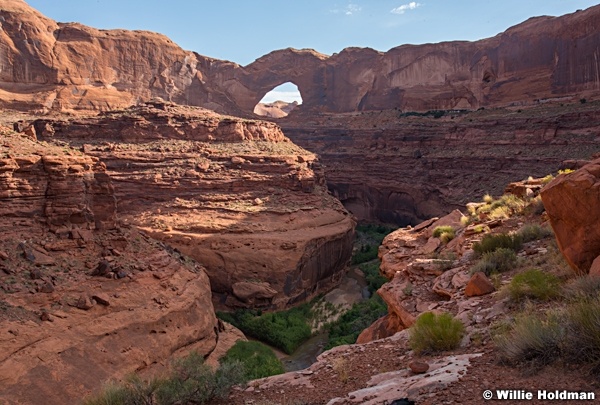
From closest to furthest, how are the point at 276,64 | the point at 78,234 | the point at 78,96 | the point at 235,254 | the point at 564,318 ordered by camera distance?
the point at 564,318 → the point at 78,234 → the point at 235,254 → the point at 78,96 → the point at 276,64

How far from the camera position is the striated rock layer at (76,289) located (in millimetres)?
10867

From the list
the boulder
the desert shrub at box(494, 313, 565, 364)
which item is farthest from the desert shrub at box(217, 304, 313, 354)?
the desert shrub at box(494, 313, 565, 364)

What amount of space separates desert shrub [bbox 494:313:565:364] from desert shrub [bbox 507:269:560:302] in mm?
1389

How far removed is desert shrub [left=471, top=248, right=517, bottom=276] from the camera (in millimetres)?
→ 8547

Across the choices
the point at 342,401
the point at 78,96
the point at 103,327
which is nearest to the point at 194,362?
the point at 342,401

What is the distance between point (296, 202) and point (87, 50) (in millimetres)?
27509

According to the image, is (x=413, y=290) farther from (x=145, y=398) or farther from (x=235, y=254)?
(x=235, y=254)

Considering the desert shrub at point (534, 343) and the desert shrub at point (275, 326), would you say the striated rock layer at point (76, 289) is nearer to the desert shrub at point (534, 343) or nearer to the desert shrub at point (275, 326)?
the desert shrub at point (275, 326)

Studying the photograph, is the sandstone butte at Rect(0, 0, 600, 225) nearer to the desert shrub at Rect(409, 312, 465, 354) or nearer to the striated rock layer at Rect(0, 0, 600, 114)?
the striated rock layer at Rect(0, 0, 600, 114)

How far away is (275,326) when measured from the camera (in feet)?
70.5

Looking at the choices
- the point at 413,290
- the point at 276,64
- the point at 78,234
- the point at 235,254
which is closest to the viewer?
the point at 413,290

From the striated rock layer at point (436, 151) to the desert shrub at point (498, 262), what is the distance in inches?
1128

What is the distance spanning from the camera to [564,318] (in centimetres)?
479

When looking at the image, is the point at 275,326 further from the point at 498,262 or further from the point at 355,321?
the point at 498,262
